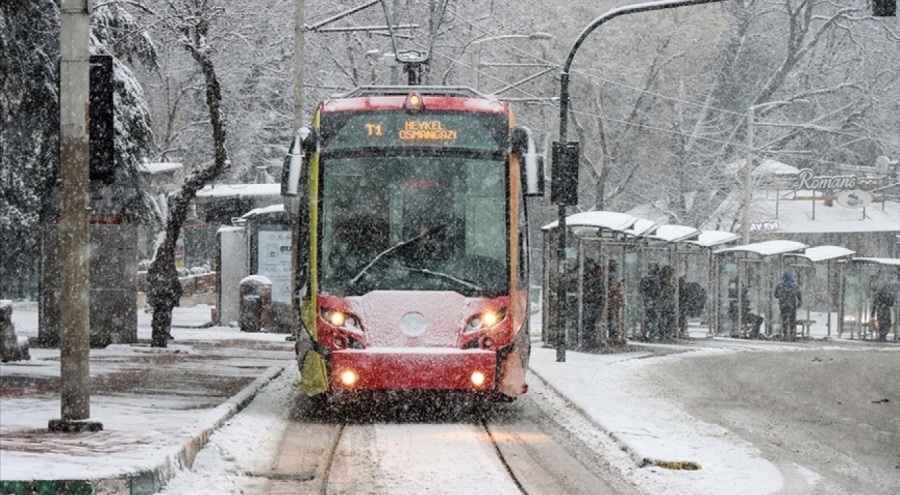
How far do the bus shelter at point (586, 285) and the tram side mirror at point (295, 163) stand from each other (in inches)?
494

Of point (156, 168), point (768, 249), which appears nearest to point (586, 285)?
point (156, 168)

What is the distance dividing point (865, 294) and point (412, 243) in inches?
1222

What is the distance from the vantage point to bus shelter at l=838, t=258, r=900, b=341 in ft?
137

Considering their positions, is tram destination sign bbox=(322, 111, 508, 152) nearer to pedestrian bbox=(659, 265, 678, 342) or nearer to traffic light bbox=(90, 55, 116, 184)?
traffic light bbox=(90, 55, 116, 184)

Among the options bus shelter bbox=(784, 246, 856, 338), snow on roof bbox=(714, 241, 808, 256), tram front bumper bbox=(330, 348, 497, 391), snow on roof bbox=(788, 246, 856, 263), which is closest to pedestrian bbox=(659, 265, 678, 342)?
snow on roof bbox=(714, 241, 808, 256)

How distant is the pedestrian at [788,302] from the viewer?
38.8 metres

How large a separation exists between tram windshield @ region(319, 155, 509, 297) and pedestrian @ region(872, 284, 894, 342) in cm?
2893

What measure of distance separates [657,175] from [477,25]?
40.1 ft

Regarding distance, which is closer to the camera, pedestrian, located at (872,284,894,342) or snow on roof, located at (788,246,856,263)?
snow on roof, located at (788,246,856,263)

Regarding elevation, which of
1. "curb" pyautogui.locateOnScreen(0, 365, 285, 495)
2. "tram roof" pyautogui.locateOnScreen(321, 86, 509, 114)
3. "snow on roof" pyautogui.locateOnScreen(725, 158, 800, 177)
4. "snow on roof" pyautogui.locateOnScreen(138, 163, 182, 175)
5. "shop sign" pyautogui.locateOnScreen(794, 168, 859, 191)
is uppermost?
"snow on roof" pyautogui.locateOnScreen(725, 158, 800, 177)

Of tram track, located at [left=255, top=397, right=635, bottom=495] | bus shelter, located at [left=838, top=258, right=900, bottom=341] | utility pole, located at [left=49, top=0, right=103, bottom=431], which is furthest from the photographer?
bus shelter, located at [left=838, top=258, right=900, bottom=341]

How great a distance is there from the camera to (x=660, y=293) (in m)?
33.7

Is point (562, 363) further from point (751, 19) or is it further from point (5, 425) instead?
point (751, 19)

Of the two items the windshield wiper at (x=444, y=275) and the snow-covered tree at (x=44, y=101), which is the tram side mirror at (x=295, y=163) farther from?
the snow-covered tree at (x=44, y=101)
